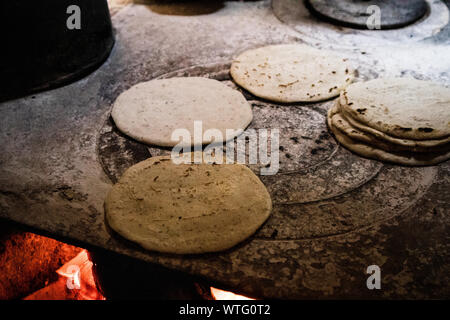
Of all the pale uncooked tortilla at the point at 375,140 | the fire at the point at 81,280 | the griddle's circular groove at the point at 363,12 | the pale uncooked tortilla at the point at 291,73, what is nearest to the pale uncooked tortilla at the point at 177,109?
the pale uncooked tortilla at the point at 291,73

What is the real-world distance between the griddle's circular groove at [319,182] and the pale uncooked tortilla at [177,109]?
0.27ft

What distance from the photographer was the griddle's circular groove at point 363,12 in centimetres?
356

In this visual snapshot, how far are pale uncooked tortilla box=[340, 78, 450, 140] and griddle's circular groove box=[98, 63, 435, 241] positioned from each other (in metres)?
0.20

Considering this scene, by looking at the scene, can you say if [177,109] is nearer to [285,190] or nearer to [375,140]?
[285,190]

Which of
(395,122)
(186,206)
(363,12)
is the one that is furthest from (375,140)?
(363,12)

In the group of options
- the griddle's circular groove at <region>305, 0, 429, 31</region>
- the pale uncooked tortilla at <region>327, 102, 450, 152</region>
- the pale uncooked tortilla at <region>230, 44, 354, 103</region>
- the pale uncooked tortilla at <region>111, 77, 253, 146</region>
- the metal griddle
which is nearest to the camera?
the metal griddle

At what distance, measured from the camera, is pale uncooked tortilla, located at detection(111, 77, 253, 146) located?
2.32 meters

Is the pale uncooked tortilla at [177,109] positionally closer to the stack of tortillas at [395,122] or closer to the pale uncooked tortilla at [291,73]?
the pale uncooked tortilla at [291,73]

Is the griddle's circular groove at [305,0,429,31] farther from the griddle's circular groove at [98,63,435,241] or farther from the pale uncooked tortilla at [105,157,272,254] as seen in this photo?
the pale uncooked tortilla at [105,157,272,254]

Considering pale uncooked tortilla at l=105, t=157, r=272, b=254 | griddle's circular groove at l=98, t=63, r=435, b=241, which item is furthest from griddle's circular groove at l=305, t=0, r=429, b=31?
pale uncooked tortilla at l=105, t=157, r=272, b=254

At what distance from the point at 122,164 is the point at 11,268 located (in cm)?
105

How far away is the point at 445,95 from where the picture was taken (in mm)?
2361

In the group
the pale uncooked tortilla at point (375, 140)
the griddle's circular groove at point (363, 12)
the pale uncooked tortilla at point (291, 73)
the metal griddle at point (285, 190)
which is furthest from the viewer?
the griddle's circular groove at point (363, 12)
